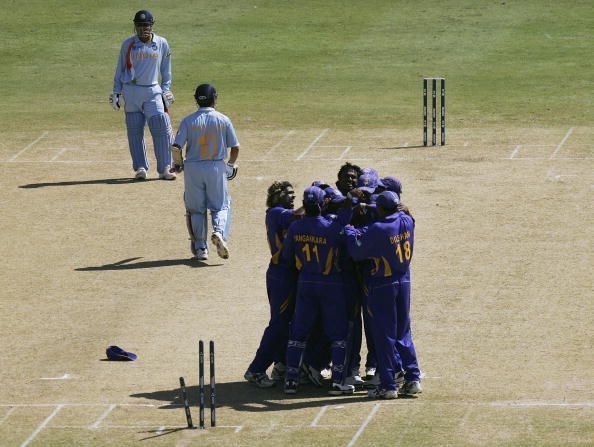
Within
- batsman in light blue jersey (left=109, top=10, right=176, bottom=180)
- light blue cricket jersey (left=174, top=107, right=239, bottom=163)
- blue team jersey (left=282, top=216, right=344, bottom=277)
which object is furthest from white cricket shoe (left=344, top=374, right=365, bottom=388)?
batsman in light blue jersey (left=109, top=10, right=176, bottom=180)

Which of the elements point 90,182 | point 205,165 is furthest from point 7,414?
point 90,182

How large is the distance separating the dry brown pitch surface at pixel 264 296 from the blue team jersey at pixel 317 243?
1.25 meters

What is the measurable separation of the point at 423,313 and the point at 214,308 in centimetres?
239

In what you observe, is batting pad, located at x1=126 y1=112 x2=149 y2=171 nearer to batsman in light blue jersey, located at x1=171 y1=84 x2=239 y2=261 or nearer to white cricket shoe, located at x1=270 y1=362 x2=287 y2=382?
batsman in light blue jersey, located at x1=171 y1=84 x2=239 y2=261

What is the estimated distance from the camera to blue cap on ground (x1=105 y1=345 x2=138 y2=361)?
16656mm

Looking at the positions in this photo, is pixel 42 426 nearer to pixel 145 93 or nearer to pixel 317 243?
pixel 317 243

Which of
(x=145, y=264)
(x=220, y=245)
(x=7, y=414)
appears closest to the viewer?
(x=7, y=414)

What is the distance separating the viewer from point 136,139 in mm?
26016

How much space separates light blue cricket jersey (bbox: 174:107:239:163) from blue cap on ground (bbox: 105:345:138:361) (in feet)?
15.5

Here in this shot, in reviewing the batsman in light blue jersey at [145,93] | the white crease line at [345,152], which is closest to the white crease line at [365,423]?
the batsman in light blue jersey at [145,93]

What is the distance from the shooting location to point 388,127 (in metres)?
30.0

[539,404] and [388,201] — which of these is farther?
[388,201]

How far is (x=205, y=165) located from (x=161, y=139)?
5.05 meters

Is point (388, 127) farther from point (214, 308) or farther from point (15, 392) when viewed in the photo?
point (15, 392)
